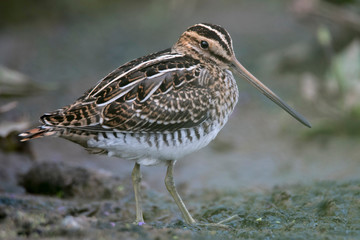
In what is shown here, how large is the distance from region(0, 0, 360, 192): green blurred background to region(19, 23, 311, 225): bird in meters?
1.26

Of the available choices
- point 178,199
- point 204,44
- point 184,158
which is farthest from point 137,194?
point 184,158

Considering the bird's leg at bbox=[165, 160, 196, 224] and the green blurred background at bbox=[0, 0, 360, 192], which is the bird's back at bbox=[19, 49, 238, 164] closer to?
the bird's leg at bbox=[165, 160, 196, 224]

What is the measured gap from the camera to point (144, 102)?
394cm

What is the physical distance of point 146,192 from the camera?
4777 mm

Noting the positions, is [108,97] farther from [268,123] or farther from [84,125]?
[268,123]

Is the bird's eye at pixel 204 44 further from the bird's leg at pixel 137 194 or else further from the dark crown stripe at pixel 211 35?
the bird's leg at pixel 137 194

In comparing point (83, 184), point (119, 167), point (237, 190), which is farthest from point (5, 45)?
point (237, 190)

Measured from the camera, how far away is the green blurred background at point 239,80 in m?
5.64

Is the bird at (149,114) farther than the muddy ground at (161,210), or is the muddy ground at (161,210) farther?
the bird at (149,114)

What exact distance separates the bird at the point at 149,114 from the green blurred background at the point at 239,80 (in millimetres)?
1255

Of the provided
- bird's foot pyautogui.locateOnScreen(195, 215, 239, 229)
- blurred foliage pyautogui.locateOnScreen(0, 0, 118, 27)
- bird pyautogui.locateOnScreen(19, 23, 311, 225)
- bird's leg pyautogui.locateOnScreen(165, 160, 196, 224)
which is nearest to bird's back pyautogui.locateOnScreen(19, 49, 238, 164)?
bird pyautogui.locateOnScreen(19, 23, 311, 225)

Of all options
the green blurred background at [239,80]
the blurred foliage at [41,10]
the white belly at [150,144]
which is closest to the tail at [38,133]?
the white belly at [150,144]

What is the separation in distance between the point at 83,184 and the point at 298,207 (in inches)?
68.7

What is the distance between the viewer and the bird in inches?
151
